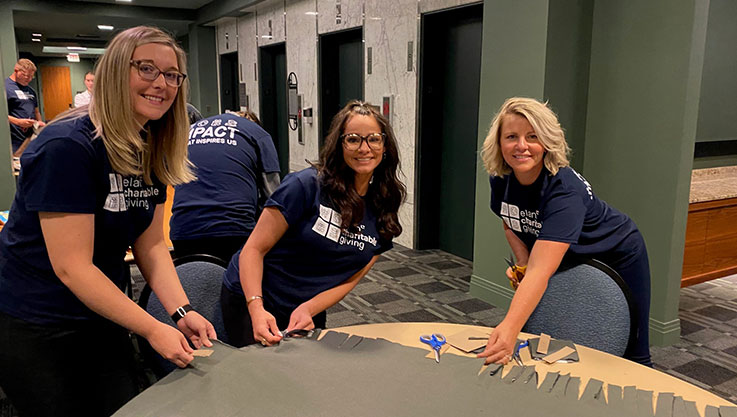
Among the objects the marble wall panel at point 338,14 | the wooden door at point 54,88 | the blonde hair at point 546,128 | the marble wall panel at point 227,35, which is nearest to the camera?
the blonde hair at point 546,128

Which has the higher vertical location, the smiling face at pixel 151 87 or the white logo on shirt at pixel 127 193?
the smiling face at pixel 151 87

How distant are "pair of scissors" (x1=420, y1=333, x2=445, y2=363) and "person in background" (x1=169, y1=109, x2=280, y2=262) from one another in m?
1.33

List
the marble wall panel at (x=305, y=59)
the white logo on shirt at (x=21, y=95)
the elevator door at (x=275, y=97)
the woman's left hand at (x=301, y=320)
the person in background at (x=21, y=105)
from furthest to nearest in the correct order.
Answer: the elevator door at (x=275, y=97)
the marble wall panel at (x=305, y=59)
the white logo on shirt at (x=21, y=95)
the person in background at (x=21, y=105)
the woman's left hand at (x=301, y=320)

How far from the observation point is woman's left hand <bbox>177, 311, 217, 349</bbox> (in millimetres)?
1422

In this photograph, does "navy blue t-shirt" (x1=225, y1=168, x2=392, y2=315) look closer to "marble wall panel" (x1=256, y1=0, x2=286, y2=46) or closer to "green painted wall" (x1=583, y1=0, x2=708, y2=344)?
"green painted wall" (x1=583, y1=0, x2=708, y2=344)

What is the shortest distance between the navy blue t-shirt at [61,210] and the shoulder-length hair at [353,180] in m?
0.53

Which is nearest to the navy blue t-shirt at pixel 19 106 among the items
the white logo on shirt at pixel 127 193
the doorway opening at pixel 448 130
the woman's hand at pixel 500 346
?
the doorway opening at pixel 448 130

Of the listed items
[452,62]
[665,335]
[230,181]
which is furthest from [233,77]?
[665,335]

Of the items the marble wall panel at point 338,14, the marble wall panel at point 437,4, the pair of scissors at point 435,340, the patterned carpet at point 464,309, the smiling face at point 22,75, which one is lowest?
the patterned carpet at point 464,309

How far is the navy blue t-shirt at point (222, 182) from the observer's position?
99.3 inches

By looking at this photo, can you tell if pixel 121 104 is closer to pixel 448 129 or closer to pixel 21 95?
pixel 448 129

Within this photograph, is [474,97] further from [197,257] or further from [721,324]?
[197,257]

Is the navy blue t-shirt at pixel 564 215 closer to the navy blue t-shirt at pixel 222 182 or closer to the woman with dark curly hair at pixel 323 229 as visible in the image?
the woman with dark curly hair at pixel 323 229

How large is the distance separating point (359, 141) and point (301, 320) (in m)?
0.57
